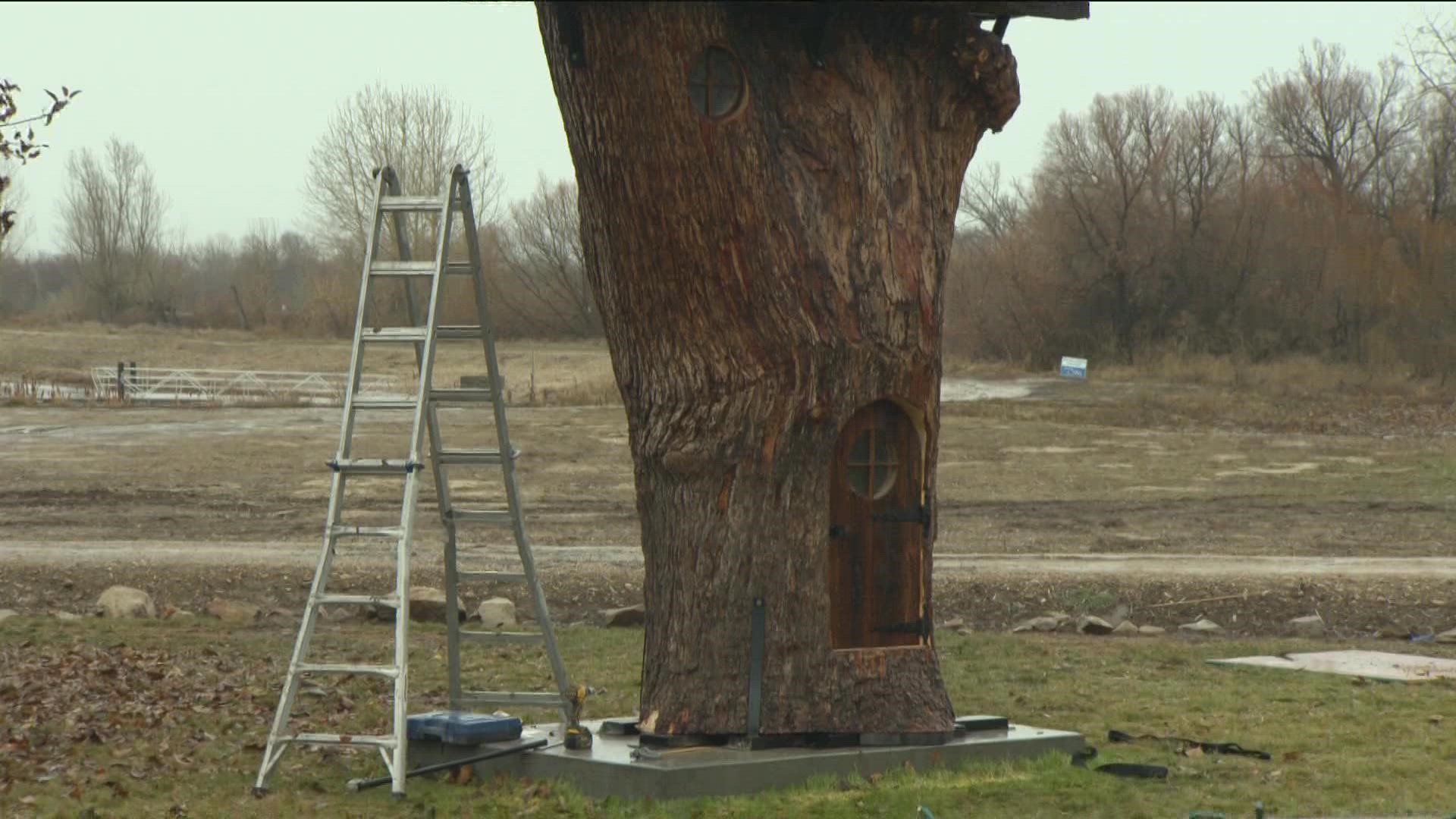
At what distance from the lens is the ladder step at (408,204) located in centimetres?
832

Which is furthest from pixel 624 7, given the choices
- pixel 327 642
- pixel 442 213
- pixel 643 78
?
pixel 327 642

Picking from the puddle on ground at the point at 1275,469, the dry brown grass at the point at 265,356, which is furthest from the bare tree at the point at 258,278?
the puddle on ground at the point at 1275,469

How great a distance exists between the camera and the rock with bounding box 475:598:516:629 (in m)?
13.4

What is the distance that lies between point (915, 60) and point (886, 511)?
2.18m

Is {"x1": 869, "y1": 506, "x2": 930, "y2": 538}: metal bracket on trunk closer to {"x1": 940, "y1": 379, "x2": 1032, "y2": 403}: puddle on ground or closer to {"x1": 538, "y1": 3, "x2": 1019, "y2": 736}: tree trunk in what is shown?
{"x1": 538, "y1": 3, "x2": 1019, "y2": 736}: tree trunk

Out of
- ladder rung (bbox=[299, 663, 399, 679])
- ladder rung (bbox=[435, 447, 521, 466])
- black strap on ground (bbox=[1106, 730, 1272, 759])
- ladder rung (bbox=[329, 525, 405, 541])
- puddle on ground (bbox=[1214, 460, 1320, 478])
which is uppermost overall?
ladder rung (bbox=[435, 447, 521, 466])

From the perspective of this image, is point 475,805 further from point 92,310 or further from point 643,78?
point 92,310

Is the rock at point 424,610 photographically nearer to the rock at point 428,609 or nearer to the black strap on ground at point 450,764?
the rock at point 428,609

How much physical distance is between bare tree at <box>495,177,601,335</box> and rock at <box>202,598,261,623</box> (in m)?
47.9

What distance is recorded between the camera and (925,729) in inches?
324

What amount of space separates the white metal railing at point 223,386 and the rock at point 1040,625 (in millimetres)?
27944

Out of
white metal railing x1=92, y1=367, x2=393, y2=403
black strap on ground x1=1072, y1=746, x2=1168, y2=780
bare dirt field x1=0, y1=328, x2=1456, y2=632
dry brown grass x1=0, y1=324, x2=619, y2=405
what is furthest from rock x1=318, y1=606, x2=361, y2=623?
dry brown grass x1=0, y1=324, x2=619, y2=405

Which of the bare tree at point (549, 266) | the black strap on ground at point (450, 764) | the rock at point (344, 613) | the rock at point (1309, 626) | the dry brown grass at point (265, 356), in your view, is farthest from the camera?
the bare tree at point (549, 266)

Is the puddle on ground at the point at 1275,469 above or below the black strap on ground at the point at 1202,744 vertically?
above
